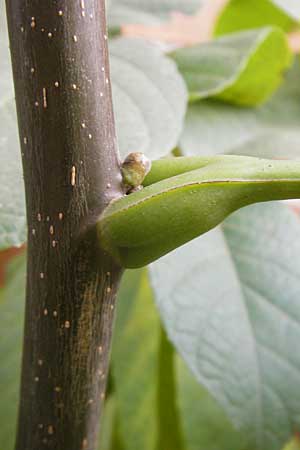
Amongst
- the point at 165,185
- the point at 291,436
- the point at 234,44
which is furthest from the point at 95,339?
the point at 234,44

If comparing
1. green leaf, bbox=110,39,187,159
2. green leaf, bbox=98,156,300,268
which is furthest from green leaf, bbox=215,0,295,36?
green leaf, bbox=98,156,300,268

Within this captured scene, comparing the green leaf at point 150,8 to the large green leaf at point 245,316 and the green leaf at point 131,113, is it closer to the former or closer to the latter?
the green leaf at point 131,113

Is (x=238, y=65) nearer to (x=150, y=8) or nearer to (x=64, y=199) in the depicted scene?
(x=150, y=8)

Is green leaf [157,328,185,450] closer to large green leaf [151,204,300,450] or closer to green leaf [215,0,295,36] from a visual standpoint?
large green leaf [151,204,300,450]

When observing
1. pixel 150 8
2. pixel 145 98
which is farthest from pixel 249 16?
pixel 145 98

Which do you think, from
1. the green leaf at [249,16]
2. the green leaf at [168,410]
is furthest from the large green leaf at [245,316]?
the green leaf at [249,16]
